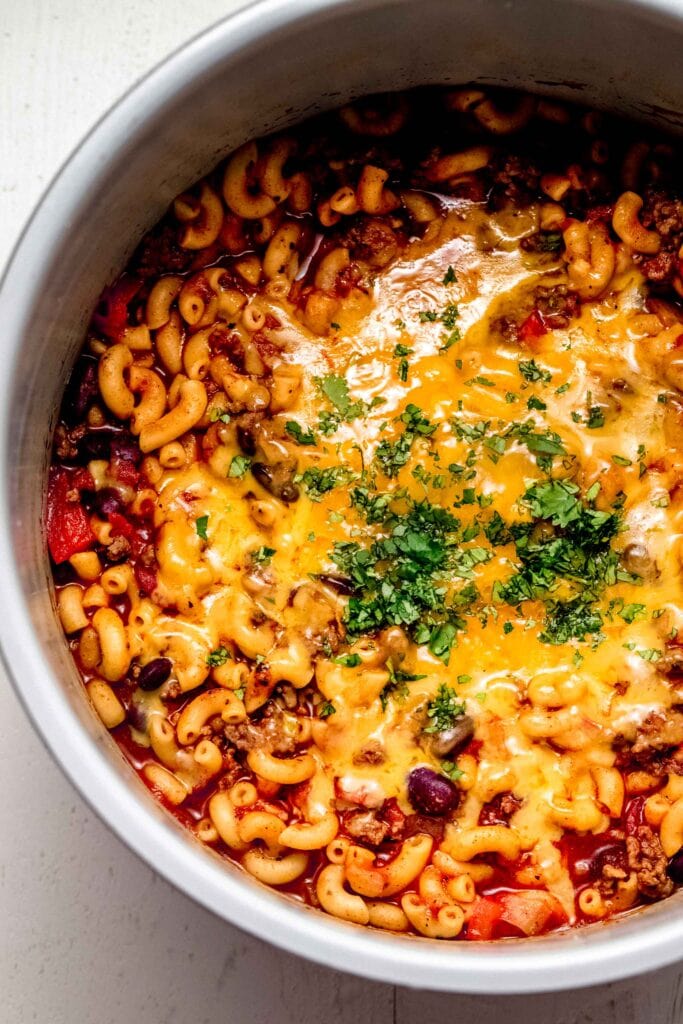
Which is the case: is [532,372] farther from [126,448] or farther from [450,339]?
[126,448]

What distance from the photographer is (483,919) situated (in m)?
2.46

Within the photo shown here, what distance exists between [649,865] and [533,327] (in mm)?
1207

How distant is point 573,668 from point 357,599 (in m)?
0.51

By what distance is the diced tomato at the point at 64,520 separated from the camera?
2.43 metres

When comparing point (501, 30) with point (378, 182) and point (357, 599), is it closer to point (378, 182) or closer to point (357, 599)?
point (378, 182)

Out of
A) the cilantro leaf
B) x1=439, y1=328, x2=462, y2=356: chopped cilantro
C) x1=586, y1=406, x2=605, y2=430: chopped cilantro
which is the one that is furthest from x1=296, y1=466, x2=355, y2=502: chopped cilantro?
x1=586, y1=406, x2=605, y2=430: chopped cilantro

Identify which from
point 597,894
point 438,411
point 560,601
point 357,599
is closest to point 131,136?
point 438,411

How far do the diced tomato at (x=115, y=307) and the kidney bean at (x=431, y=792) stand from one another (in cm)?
117

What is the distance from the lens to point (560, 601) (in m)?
2.61

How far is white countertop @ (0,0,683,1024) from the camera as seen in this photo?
103 inches

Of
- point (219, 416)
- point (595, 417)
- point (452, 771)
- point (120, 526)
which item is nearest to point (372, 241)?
point (219, 416)

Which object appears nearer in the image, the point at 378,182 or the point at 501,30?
the point at 501,30

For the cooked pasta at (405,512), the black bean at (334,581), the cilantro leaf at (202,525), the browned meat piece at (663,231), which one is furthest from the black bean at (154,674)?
the browned meat piece at (663,231)

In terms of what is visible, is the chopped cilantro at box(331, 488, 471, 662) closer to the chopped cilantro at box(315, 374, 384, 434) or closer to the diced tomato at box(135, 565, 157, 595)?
the chopped cilantro at box(315, 374, 384, 434)
